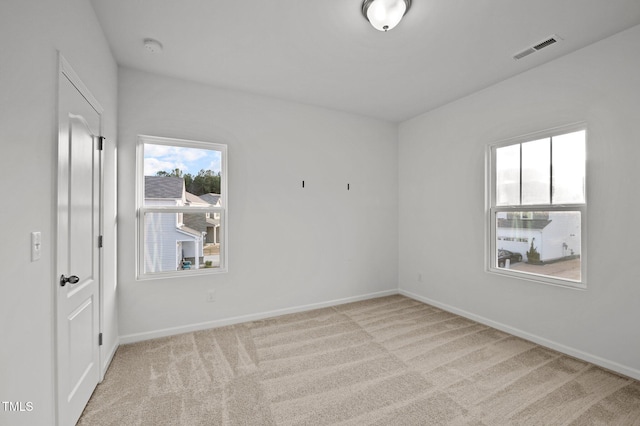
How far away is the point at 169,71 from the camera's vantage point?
120 inches

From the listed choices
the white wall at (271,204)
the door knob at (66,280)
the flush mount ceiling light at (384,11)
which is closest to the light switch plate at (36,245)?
the door knob at (66,280)

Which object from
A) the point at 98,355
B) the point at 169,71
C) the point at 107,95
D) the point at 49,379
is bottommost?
the point at 98,355

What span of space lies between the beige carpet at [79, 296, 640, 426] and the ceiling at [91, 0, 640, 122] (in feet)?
9.59

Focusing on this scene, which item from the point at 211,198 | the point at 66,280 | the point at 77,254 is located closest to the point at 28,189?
the point at 66,280

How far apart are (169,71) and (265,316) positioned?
3088 mm

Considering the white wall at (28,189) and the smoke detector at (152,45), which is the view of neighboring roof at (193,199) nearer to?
the smoke detector at (152,45)

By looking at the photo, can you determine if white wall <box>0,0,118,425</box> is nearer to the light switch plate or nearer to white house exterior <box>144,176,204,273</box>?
the light switch plate

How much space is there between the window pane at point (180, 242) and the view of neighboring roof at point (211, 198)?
16 centimetres

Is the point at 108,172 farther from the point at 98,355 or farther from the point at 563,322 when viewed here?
the point at 563,322

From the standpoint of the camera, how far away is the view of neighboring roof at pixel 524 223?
3.03m

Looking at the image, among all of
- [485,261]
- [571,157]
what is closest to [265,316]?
[485,261]

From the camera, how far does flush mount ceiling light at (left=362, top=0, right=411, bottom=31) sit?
2010 mm

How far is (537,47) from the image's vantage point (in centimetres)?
262

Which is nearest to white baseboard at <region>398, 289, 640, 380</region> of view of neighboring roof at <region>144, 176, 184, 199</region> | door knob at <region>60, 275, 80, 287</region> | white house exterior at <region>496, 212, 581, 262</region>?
white house exterior at <region>496, 212, 581, 262</region>
